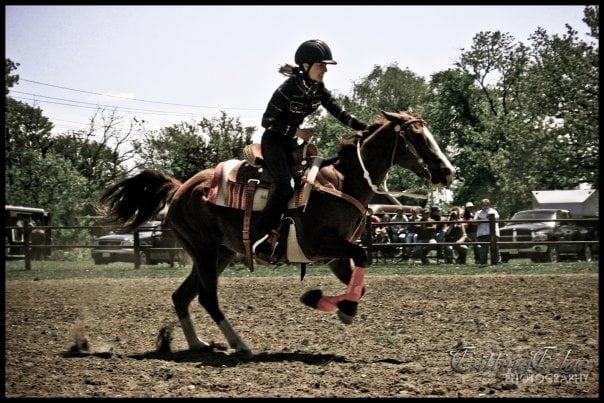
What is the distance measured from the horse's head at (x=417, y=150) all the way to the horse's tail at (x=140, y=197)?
3074mm

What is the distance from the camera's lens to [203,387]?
5547 millimetres

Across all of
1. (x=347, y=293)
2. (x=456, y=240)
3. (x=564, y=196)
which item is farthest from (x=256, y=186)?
(x=564, y=196)

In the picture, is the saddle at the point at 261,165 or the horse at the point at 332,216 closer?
the horse at the point at 332,216

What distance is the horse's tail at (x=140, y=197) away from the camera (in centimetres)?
899

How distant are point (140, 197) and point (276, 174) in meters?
2.49

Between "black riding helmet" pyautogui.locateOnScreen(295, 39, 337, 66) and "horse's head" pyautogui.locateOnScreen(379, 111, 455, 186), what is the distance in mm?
867

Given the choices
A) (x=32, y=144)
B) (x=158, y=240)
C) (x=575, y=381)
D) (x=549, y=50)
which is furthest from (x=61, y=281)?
(x=32, y=144)

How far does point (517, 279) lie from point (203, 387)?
396 inches

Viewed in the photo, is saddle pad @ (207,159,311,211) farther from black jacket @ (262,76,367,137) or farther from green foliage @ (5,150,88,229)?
green foliage @ (5,150,88,229)

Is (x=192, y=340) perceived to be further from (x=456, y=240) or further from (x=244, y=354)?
(x=456, y=240)

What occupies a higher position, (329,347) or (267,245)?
(267,245)

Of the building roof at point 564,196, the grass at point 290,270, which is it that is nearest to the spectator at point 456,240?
the grass at point 290,270

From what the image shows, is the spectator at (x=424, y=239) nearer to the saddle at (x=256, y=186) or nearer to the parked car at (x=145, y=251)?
the parked car at (x=145, y=251)

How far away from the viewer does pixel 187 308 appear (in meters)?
8.03
